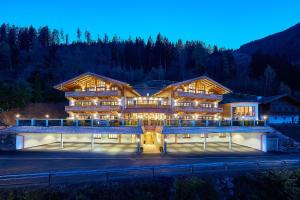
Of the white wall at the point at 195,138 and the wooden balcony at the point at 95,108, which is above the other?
the wooden balcony at the point at 95,108

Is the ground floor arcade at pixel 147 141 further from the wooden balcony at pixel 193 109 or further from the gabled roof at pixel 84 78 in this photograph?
the gabled roof at pixel 84 78

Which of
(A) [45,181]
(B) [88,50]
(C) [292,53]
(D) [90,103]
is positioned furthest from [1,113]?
(C) [292,53]

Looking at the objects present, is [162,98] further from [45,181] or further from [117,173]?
[45,181]

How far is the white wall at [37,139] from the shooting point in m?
30.6

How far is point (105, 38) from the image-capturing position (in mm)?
112625

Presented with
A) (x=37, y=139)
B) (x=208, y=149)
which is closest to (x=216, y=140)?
(x=208, y=149)

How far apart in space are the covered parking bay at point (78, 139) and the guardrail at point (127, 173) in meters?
9.92

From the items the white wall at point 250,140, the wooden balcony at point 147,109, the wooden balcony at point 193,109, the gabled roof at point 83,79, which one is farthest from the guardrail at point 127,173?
the gabled roof at point 83,79

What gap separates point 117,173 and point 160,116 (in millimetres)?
25203

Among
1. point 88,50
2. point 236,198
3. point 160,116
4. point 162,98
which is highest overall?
point 88,50

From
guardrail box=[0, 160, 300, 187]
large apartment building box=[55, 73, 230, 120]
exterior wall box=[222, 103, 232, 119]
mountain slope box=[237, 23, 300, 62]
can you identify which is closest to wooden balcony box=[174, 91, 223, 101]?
large apartment building box=[55, 73, 230, 120]

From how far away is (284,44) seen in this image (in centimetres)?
14350

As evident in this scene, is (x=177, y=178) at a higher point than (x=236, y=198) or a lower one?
higher

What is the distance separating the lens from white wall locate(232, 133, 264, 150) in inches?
1237
